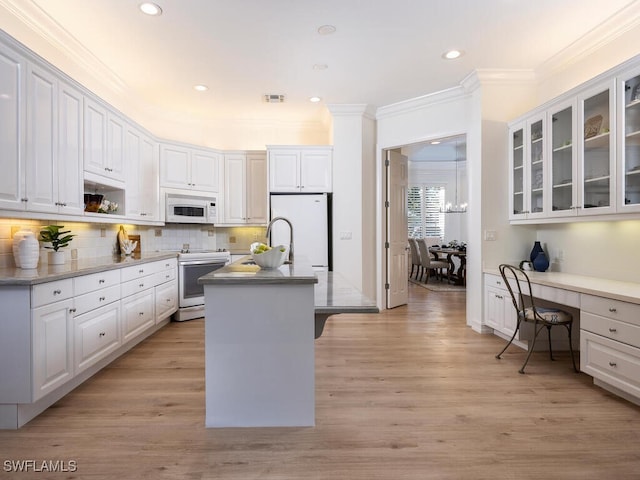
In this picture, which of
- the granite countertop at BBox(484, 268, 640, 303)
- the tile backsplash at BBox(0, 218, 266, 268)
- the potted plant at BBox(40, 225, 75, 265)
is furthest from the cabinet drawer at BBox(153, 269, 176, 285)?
the granite countertop at BBox(484, 268, 640, 303)

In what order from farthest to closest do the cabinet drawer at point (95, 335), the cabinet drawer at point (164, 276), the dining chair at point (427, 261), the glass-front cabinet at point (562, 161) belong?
the dining chair at point (427, 261), the cabinet drawer at point (164, 276), the glass-front cabinet at point (562, 161), the cabinet drawer at point (95, 335)

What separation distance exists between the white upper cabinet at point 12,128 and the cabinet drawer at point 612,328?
3.98 metres

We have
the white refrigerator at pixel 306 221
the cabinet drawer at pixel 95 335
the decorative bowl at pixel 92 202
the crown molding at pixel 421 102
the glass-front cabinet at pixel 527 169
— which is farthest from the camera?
the white refrigerator at pixel 306 221

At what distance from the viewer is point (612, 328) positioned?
94.2 inches

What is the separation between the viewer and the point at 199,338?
394 cm

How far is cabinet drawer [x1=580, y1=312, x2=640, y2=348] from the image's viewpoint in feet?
7.38

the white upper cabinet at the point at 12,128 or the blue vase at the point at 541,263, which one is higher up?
the white upper cabinet at the point at 12,128

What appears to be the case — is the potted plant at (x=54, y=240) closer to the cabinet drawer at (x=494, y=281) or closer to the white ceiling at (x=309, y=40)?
the white ceiling at (x=309, y=40)

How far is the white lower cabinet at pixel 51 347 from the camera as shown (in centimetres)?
212

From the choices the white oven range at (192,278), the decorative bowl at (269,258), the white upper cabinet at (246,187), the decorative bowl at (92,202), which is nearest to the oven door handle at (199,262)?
the white oven range at (192,278)

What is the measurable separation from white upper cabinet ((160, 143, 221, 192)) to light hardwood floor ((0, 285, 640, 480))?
Result: 2.55 meters

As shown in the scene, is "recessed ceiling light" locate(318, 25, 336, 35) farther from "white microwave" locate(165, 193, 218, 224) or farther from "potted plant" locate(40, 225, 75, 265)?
"white microwave" locate(165, 193, 218, 224)

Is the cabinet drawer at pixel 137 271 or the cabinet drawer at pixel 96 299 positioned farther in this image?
the cabinet drawer at pixel 137 271

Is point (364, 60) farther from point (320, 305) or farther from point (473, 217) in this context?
point (320, 305)
